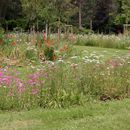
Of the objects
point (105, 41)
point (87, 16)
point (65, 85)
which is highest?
point (87, 16)

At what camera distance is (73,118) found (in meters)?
6.19

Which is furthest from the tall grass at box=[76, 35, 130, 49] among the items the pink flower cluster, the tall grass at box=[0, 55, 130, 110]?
the pink flower cluster

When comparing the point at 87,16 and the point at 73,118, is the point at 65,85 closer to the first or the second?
the point at 73,118

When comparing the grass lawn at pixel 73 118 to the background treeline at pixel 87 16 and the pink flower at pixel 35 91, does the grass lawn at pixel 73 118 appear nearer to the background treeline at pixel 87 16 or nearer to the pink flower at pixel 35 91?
the pink flower at pixel 35 91

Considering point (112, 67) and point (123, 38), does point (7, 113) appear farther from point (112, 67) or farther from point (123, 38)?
point (123, 38)

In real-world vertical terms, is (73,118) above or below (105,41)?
below

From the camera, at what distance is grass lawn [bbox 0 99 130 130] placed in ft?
18.6

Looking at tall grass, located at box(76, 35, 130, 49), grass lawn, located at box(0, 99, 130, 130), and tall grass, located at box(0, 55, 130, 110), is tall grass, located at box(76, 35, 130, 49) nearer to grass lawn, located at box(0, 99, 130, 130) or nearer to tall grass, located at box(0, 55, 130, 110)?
tall grass, located at box(0, 55, 130, 110)

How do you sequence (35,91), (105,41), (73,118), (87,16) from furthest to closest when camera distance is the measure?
(87,16) < (105,41) < (35,91) < (73,118)

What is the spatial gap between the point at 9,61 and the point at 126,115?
6362 mm

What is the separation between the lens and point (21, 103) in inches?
264

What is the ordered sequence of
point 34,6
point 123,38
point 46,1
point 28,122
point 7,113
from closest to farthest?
point 28,122, point 7,113, point 123,38, point 34,6, point 46,1

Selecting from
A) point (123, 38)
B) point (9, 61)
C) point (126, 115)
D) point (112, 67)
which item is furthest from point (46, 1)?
point (126, 115)

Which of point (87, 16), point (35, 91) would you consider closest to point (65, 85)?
point (35, 91)
